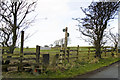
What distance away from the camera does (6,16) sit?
29.0 feet

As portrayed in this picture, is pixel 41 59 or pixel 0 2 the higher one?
pixel 0 2

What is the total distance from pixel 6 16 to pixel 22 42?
2.06 metres

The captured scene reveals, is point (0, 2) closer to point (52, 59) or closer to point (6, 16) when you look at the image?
point (6, 16)

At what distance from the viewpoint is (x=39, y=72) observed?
746cm

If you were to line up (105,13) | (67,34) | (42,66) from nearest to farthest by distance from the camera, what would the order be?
(42,66) → (67,34) → (105,13)

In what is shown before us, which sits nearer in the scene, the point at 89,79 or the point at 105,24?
the point at 89,79

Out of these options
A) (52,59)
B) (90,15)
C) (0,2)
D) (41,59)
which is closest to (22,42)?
(41,59)

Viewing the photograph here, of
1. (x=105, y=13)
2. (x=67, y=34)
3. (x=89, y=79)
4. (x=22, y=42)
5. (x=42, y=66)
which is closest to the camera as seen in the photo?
(x=89, y=79)

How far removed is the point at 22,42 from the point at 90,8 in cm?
1055

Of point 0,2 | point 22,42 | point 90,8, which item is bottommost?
point 22,42

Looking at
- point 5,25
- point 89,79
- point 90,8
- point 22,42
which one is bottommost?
point 89,79

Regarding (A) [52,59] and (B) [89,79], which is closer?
(B) [89,79]

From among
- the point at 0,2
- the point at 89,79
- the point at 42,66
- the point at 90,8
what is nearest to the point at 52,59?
the point at 42,66

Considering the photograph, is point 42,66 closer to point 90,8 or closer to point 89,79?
point 89,79
